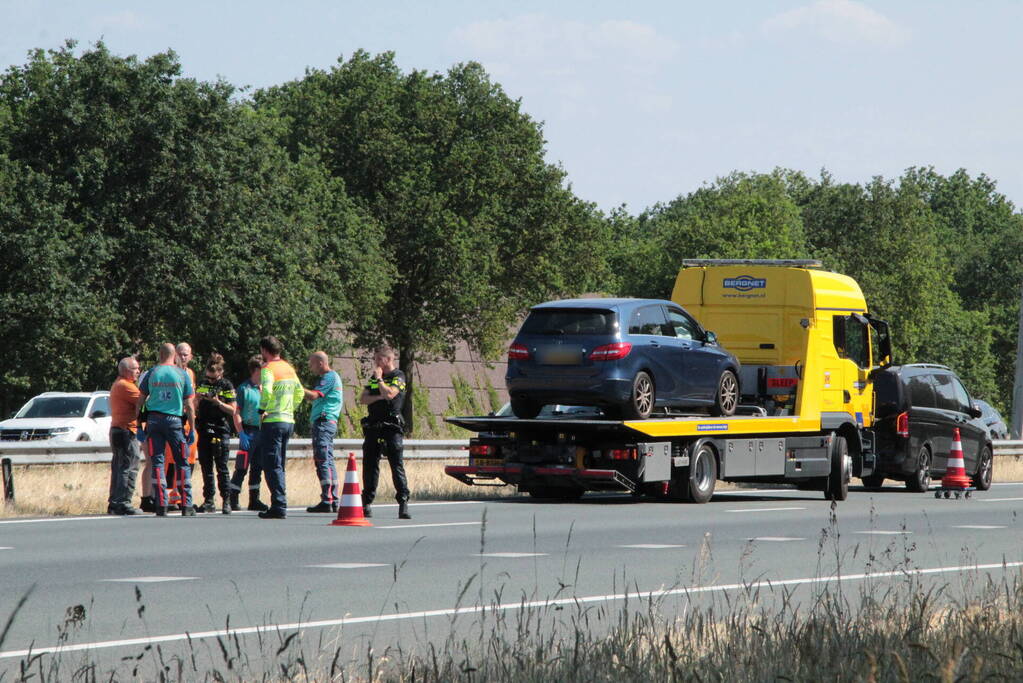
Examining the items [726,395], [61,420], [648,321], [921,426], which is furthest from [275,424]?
[61,420]

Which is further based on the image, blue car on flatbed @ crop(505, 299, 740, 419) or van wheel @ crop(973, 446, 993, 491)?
van wheel @ crop(973, 446, 993, 491)

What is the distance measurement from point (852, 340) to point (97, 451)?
10.8 metres

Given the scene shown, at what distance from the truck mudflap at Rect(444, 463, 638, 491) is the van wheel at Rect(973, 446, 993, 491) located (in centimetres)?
889

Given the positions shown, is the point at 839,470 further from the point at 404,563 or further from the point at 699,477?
the point at 404,563

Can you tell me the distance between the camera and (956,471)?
24.1 meters

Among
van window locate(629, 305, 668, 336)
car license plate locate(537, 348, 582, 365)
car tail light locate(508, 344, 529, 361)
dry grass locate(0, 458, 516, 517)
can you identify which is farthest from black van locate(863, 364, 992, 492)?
car tail light locate(508, 344, 529, 361)

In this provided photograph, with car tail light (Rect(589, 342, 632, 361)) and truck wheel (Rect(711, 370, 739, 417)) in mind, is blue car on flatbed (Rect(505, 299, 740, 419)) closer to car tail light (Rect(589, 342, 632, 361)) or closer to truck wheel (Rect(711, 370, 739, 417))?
car tail light (Rect(589, 342, 632, 361))

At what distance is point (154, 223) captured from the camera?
41594 millimetres

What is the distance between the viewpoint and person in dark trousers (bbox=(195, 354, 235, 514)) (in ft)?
59.6

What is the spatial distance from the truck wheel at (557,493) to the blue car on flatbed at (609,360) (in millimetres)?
1558

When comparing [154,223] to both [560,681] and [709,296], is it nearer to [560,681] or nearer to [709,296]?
[709,296]

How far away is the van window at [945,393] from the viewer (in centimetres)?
2711

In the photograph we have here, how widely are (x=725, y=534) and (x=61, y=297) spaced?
2626 centimetres

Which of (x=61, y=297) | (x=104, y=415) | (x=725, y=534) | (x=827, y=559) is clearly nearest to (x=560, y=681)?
(x=827, y=559)
